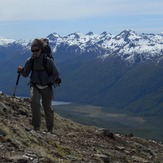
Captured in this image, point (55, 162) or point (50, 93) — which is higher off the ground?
point (50, 93)

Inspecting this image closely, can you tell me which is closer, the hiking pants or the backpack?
the backpack

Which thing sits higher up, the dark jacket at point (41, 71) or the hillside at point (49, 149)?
the dark jacket at point (41, 71)

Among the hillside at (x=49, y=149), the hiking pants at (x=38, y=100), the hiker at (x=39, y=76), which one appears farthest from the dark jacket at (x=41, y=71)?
the hillside at (x=49, y=149)

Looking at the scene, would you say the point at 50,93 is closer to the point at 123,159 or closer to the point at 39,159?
the point at 123,159

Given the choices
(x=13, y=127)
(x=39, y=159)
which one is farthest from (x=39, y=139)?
(x=39, y=159)

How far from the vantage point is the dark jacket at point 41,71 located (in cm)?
1720

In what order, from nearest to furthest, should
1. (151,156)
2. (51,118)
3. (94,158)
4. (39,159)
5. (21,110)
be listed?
(39,159)
(94,158)
(51,118)
(151,156)
(21,110)

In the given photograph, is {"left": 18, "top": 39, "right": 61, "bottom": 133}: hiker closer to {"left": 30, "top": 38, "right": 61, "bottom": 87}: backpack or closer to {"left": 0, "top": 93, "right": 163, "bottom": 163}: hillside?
{"left": 30, "top": 38, "right": 61, "bottom": 87}: backpack

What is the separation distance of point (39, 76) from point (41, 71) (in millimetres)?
236

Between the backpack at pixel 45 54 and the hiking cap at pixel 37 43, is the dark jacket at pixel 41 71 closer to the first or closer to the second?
the backpack at pixel 45 54

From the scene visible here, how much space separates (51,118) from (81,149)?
2.36m

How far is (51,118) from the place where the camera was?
18.6m

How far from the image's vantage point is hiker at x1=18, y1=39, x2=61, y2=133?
17.2 m

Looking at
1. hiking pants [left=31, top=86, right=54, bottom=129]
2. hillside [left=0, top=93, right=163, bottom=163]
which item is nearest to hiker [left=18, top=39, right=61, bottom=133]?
hiking pants [left=31, top=86, right=54, bottom=129]
